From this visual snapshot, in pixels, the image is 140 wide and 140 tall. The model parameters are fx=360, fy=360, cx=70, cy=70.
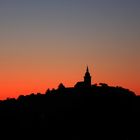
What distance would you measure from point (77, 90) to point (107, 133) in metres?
21.1

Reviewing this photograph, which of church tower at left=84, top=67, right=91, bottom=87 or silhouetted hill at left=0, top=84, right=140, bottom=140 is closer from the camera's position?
silhouetted hill at left=0, top=84, right=140, bottom=140

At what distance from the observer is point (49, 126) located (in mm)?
84875

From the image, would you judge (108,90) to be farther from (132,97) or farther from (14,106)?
(14,106)

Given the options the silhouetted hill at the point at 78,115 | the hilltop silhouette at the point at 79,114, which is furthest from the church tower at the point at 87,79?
the silhouetted hill at the point at 78,115

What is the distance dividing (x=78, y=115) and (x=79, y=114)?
353 millimetres

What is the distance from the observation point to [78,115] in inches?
3393

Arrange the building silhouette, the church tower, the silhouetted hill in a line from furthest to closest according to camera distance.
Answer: the church tower, the building silhouette, the silhouetted hill

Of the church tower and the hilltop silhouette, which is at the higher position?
the church tower

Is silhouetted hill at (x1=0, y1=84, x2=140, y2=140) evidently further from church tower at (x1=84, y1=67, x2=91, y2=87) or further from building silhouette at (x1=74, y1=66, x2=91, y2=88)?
church tower at (x1=84, y1=67, x2=91, y2=87)

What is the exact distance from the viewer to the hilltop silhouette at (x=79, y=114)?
3182 inches

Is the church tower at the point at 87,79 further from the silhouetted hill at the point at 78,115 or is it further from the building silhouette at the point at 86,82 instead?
the silhouetted hill at the point at 78,115

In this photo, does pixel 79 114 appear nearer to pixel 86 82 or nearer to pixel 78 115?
pixel 78 115

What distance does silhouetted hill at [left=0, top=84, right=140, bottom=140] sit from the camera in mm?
80750

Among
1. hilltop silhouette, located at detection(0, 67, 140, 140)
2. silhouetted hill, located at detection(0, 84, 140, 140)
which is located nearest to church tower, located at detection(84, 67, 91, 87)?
hilltop silhouette, located at detection(0, 67, 140, 140)
